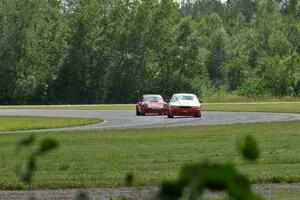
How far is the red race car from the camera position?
168 feet

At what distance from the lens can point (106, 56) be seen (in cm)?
10112

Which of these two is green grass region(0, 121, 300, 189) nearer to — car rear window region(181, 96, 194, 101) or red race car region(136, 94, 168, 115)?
car rear window region(181, 96, 194, 101)

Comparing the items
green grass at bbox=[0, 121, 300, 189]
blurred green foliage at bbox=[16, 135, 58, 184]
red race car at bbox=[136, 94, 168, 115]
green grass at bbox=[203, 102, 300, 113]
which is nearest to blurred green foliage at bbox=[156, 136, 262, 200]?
blurred green foliage at bbox=[16, 135, 58, 184]

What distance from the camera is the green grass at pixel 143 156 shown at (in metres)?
14.4

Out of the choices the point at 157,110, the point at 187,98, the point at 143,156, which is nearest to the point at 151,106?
the point at 157,110

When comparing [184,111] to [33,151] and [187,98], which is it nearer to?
[187,98]

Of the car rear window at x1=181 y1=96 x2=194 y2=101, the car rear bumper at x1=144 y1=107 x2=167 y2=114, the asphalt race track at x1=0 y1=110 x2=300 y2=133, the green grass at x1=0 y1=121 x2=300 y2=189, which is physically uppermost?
the green grass at x1=0 y1=121 x2=300 y2=189

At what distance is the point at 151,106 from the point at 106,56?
4986cm

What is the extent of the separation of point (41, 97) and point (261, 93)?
24.8 m

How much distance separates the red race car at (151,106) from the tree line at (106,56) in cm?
4424

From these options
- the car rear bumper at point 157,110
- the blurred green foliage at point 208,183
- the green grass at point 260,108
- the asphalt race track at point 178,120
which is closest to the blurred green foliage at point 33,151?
the blurred green foliage at point 208,183

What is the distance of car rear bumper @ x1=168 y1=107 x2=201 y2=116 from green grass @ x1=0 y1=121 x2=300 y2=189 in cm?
1486

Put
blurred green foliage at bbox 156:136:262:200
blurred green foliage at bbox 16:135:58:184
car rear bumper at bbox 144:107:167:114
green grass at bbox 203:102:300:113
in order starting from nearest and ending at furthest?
blurred green foliage at bbox 156:136:262:200 < blurred green foliage at bbox 16:135:58:184 < car rear bumper at bbox 144:107:167:114 < green grass at bbox 203:102:300:113

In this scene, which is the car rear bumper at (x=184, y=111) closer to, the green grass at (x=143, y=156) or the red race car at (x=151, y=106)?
the red race car at (x=151, y=106)
